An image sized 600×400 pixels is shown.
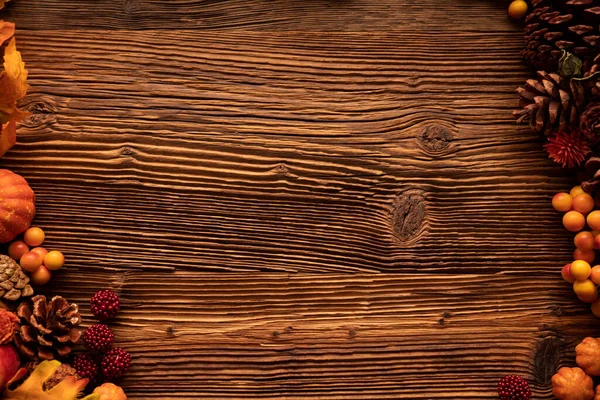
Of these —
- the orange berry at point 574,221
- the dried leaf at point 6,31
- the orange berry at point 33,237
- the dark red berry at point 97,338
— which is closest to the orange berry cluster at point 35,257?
the orange berry at point 33,237

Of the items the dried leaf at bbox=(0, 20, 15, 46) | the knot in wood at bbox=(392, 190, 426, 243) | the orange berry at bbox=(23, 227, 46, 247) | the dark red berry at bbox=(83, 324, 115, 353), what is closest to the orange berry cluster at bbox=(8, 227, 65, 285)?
the orange berry at bbox=(23, 227, 46, 247)

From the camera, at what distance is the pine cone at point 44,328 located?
4.03 feet

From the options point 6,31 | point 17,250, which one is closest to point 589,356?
point 17,250

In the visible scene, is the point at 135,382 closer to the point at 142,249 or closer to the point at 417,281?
the point at 142,249

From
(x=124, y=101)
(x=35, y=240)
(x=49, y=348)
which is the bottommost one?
(x=49, y=348)

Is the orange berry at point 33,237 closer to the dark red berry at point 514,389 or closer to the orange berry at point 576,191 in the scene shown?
the dark red berry at point 514,389

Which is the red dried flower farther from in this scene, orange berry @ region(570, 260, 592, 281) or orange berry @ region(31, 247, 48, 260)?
orange berry @ region(31, 247, 48, 260)

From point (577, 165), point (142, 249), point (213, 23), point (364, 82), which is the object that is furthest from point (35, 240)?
point (577, 165)

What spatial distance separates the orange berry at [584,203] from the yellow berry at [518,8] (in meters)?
0.38

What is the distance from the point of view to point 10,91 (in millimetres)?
1266

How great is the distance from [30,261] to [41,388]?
0.76 feet

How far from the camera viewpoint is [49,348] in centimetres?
125

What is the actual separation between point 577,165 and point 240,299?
0.70m

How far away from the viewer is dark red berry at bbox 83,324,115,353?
126 centimetres
